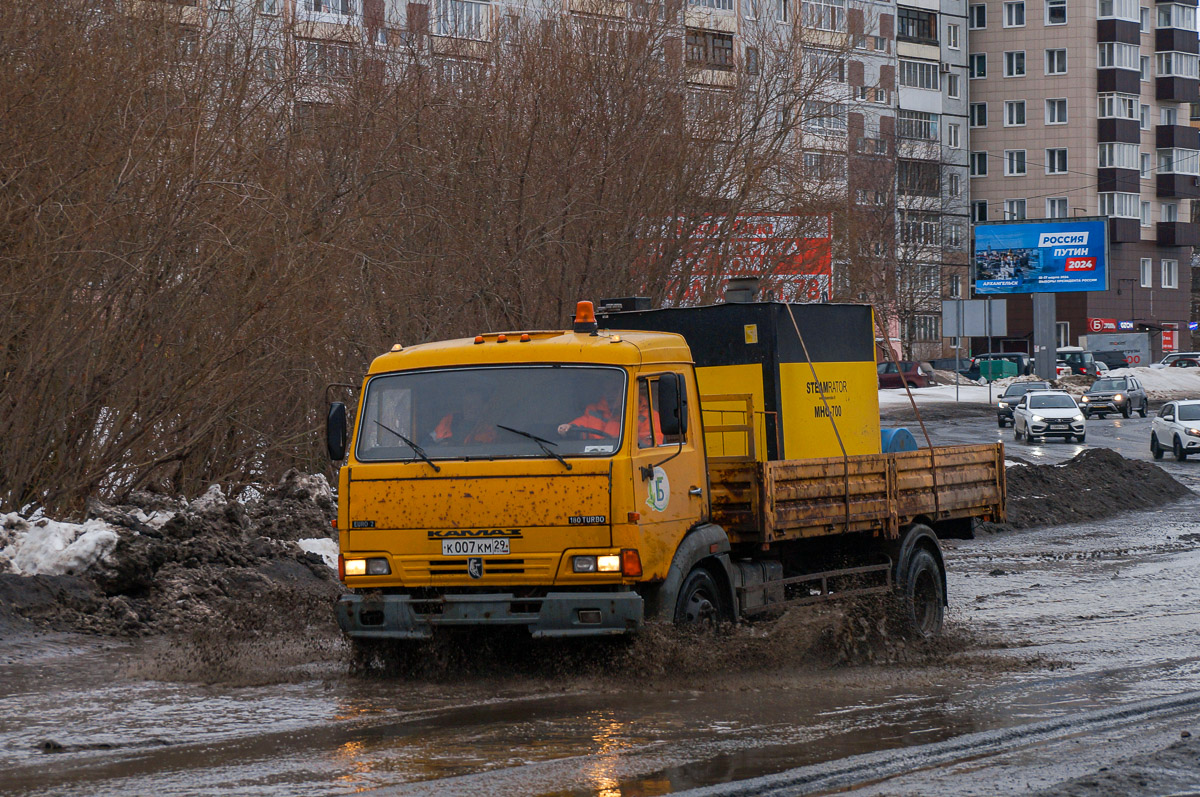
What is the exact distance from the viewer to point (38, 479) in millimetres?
14742

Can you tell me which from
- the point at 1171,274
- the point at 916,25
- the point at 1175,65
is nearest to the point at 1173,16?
the point at 1175,65

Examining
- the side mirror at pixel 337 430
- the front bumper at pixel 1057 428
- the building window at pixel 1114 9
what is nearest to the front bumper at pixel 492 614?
the side mirror at pixel 337 430

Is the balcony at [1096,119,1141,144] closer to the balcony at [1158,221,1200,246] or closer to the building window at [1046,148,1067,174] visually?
the building window at [1046,148,1067,174]

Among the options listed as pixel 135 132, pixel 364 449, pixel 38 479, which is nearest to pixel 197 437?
pixel 38 479

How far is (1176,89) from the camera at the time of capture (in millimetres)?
96375

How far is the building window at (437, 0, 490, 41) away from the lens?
2648 centimetres

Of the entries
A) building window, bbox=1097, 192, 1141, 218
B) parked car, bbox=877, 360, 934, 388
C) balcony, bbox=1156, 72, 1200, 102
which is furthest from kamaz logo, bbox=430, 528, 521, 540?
balcony, bbox=1156, 72, 1200, 102

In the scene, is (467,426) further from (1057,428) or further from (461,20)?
(1057,428)

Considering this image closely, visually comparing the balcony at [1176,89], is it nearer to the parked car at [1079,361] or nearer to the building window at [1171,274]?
the building window at [1171,274]

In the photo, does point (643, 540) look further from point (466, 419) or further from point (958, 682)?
point (958, 682)

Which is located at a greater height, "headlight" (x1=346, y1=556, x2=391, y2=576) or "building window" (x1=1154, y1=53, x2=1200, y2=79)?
"building window" (x1=1154, y1=53, x2=1200, y2=79)

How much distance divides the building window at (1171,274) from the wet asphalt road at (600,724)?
89.0 meters

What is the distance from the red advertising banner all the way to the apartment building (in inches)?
2559

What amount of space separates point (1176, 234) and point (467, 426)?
9353 centimetres
